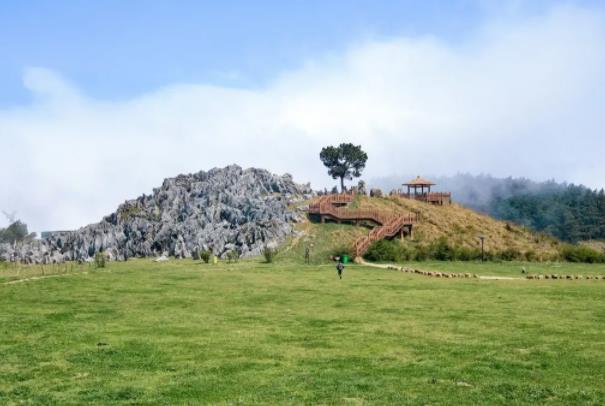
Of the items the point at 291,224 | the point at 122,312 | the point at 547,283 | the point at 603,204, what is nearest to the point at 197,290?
the point at 122,312

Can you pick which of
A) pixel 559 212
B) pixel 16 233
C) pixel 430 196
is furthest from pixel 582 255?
pixel 16 233

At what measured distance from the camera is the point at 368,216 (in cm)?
8100

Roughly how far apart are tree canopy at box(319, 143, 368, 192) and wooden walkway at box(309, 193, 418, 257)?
2328 cm

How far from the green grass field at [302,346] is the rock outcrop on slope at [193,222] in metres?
45.1

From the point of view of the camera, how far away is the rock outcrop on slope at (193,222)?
84375 millimetres

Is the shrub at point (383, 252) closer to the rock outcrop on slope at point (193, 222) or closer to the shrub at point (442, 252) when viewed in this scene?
the shrub at point (442, 252)

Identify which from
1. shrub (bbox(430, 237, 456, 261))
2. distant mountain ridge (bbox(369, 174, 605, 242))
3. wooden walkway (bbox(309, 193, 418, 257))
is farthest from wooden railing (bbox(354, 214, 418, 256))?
distant mountain ridge (bbox(369, 174, 605, 242))

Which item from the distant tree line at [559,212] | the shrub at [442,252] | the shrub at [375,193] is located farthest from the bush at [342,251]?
the distant tree line at [559,212]

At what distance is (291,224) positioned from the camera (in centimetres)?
8131

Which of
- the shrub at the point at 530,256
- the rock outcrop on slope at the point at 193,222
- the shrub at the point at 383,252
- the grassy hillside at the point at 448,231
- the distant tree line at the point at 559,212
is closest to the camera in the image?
the shrub at the point at 383,252

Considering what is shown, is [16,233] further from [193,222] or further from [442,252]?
[442,252]

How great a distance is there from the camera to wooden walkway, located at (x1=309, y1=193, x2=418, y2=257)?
74.8 meters

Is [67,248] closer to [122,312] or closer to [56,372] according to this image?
[122,312]

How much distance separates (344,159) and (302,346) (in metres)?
93.7
